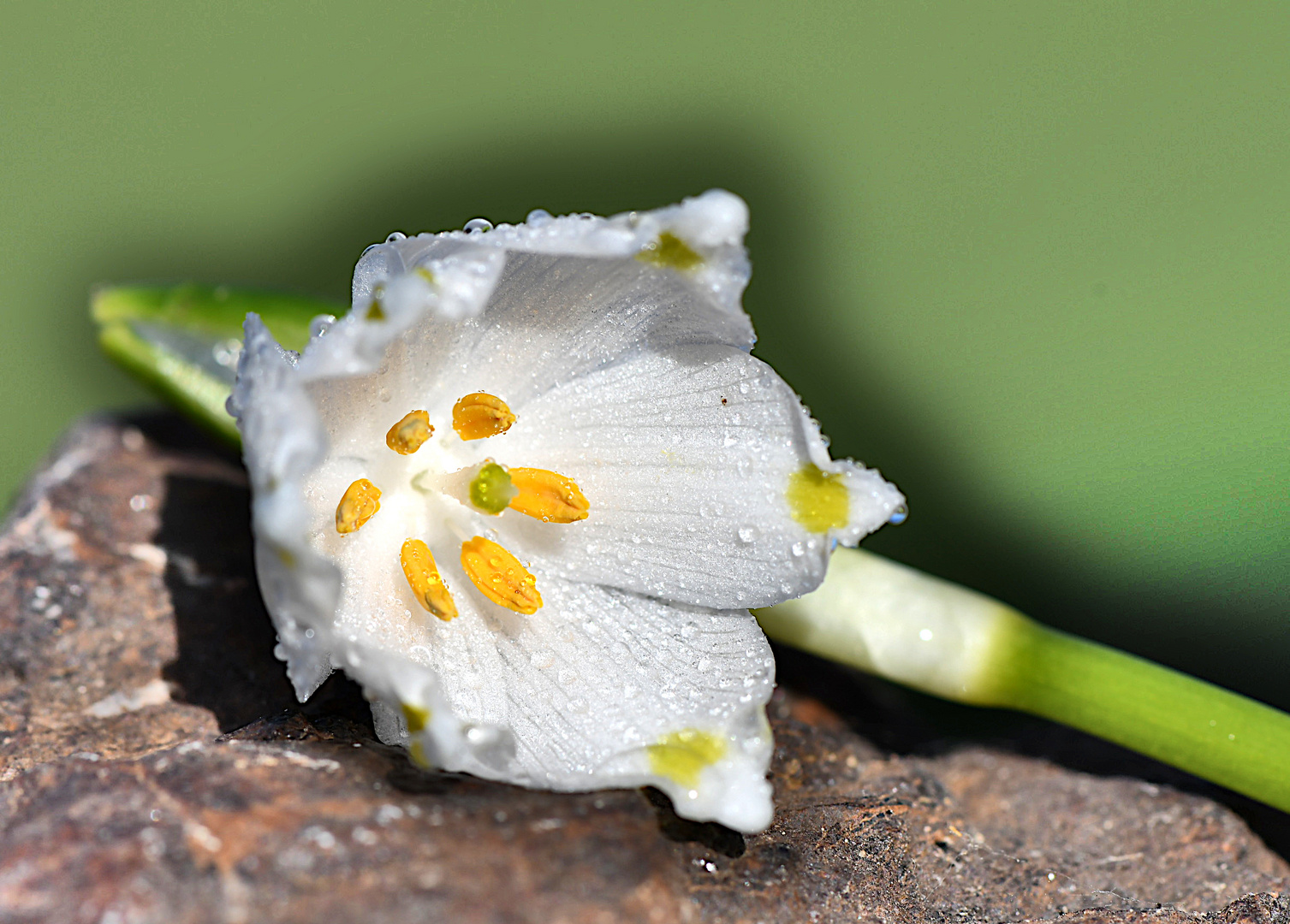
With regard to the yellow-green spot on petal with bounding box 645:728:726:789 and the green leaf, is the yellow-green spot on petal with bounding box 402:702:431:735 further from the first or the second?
the green leaf

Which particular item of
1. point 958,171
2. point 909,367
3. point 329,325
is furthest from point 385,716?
point 958,171

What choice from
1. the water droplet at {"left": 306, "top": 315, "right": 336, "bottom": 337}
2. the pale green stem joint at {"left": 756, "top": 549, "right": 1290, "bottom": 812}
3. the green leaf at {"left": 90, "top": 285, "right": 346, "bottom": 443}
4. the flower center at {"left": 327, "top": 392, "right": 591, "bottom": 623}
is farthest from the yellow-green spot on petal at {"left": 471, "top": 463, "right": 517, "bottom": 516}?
the green leaf at {"left": 90, "top": 285, "right": 346, "bottom": 443}

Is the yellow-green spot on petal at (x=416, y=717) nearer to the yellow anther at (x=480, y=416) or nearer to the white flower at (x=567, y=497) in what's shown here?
the white flower at (x=567, y=497)

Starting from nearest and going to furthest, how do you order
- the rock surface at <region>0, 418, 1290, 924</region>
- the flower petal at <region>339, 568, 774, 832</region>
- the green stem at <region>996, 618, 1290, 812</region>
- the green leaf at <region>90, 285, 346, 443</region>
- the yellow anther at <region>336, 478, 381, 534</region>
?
the rock surface at <region>0, 418, 1290, 924</region> < the flower petal at <region>339, 568, 774, 832</region> < the yellow anther at <region>336, 478, 381, 534</region> < the green stem at <region>996, 618, 1290, 812</region> < the green leaf at <region>90, 285, 346, 443</region>

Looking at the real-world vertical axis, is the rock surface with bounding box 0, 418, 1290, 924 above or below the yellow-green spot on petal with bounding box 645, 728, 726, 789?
below

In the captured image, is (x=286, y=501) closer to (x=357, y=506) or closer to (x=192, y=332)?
(x=357, y=506)

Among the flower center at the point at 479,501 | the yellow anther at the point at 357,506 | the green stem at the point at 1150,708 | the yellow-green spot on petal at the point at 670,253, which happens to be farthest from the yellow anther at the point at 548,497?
the green stem at the point at 1150,708

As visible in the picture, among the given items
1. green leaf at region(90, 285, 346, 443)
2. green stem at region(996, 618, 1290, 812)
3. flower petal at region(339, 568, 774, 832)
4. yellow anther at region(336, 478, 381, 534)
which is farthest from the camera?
green leaf at region(90, 285, 346, 443)

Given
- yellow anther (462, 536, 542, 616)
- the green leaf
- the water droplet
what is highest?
the water droplet

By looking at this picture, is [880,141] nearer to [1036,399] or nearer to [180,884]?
[1036,399]

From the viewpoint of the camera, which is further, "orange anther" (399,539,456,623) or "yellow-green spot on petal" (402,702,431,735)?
"orange anther" (399,539,456,623)
